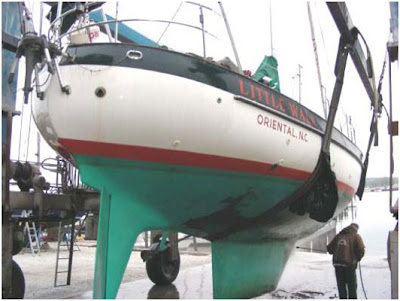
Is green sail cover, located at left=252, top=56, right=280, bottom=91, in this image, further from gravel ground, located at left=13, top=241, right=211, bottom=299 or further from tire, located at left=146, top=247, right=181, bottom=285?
gravel ground, located at left=13, top=241, right=211, bottom=299

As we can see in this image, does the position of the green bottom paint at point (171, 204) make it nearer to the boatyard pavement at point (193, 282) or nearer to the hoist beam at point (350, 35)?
the boatyard pavement at point (193, 282)

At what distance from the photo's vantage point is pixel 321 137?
5859 millimetres

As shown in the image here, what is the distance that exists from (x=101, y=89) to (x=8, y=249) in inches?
96.4

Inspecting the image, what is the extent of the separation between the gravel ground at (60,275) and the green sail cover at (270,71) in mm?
4267

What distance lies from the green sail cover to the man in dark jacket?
2206mm

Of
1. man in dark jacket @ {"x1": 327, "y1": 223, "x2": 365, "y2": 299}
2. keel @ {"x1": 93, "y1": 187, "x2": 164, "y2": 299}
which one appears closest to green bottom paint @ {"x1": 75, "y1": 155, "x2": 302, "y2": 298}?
keel @ {"x1": 93, "y1": 187, "x2": 164, "y2": 299}

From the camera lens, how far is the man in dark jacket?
5629 mm

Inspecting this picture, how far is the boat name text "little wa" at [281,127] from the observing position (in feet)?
15.8

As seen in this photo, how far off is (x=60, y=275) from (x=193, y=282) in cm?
269

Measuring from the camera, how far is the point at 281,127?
5.06m

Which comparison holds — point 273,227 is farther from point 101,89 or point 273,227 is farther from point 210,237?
point 101,89

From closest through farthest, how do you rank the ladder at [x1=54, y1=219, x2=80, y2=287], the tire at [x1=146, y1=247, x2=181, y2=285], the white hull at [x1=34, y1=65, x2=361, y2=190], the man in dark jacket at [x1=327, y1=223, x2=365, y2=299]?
the white hull at [x1=34, y1=65, x2=361, y2=190] < the man in dark jacket at [x1=327, y1=223, x2=365, y2=299] < the ladder at [x1=54, y1=219, x2=80, y2=287] < the tire at [x1=146, y1=247, x2=181, y2=285]

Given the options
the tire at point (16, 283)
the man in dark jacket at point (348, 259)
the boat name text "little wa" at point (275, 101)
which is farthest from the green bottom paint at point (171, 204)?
the tire at point (16, 283)

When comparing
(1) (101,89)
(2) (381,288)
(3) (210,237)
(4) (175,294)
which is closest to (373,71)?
(3) (210,237)
